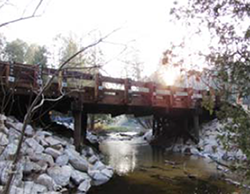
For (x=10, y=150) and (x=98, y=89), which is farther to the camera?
(x=98, y=89)

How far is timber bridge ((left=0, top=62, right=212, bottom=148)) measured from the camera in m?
6.37

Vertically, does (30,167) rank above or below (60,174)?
above

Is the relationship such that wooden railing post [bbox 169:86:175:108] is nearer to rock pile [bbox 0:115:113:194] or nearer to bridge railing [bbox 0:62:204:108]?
bridge railing [bbox 0:62:204:108]

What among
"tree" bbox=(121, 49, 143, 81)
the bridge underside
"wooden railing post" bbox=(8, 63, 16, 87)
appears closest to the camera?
"tree" bbox=(121, 49, 143, 81)

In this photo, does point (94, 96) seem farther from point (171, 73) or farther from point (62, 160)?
point (171, 73)

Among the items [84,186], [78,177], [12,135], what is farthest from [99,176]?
[12,135]

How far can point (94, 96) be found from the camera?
25.5 ft

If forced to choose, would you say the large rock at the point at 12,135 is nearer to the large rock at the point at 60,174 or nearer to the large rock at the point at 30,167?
the large rock at the point at 30,167

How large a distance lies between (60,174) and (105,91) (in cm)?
382

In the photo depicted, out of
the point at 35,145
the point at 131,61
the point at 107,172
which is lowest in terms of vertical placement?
the point at 107,172

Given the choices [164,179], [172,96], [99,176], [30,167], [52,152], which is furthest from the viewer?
[172,96]

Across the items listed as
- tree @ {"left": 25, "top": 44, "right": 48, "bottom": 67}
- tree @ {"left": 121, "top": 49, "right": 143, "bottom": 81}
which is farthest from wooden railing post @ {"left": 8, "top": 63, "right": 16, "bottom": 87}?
tree @ {"left": 25, "top": 44, "right": 48, "bottom": 67}

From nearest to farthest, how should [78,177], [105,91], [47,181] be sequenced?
[47,181]
[78,177]
[105,91]

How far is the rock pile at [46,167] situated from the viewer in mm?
3929
